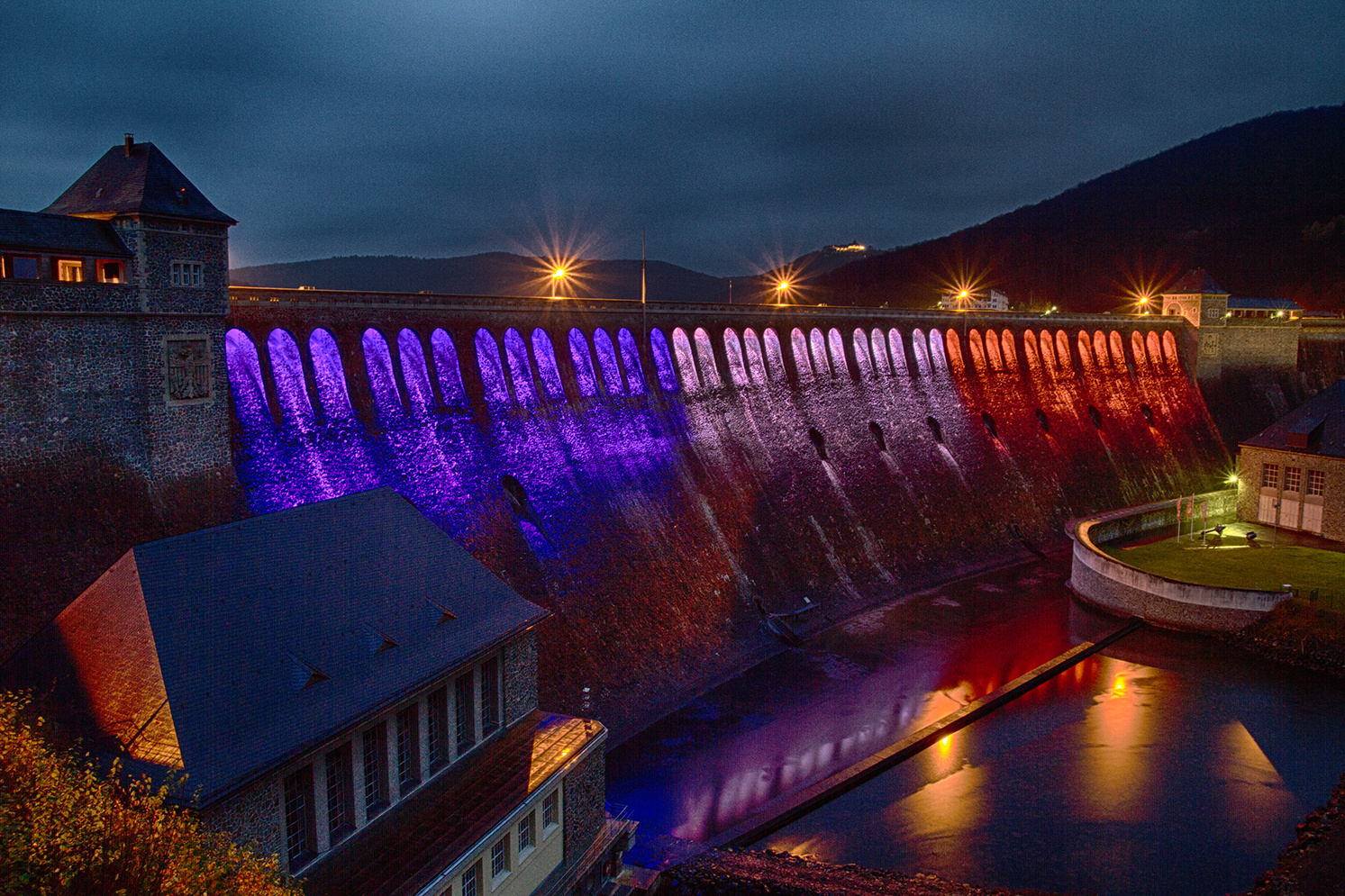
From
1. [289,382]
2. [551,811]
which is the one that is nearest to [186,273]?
[289,382]

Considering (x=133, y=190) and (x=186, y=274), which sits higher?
(x=133, y=190)

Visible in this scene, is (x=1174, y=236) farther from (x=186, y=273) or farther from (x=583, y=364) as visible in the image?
(x=186, y=273)

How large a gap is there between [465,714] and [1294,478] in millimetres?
42669

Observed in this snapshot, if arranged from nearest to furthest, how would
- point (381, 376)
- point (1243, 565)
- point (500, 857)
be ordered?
point (500, 857), point (381, 376), point (1243, 565)

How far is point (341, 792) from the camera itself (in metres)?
12.3

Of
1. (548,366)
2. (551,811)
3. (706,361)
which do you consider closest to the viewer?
(551,811)

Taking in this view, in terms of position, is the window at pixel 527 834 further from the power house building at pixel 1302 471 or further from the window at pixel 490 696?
the power house building at pixel 1302 471

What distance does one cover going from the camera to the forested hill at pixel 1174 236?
324 ft

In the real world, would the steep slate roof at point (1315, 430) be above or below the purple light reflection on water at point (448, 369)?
below

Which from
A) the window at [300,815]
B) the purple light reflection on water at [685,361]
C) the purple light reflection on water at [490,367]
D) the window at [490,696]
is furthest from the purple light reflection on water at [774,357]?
the window at [300,815]

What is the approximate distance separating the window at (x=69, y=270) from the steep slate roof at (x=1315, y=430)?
48123 millimetres

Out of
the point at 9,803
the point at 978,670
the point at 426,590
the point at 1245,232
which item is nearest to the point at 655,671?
the point at 978,670

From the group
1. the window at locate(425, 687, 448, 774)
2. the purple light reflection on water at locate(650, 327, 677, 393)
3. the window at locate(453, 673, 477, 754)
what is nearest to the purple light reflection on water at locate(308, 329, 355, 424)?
the window at locate(453, 673, 477, 754)

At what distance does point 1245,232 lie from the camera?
111188mm
